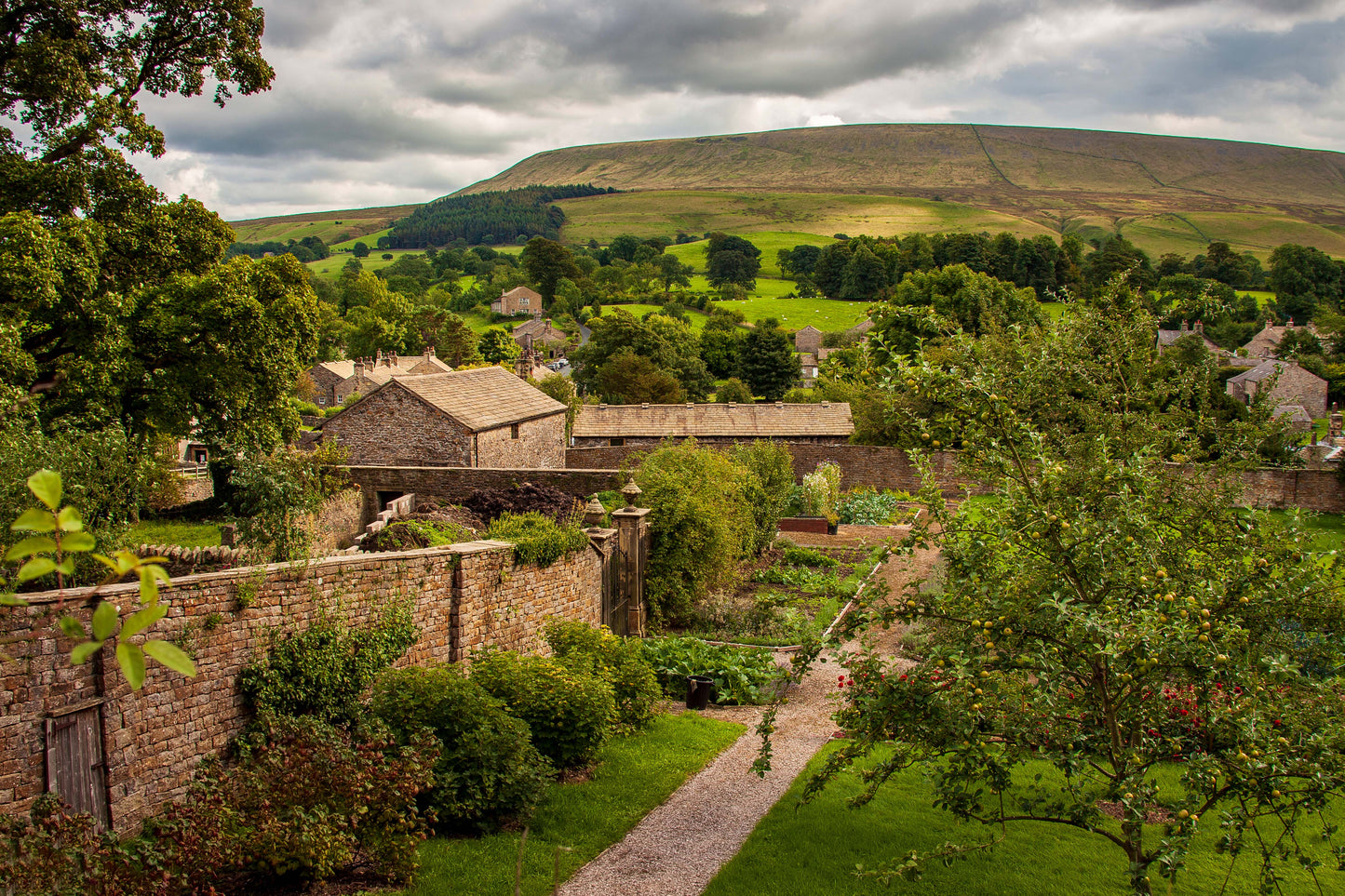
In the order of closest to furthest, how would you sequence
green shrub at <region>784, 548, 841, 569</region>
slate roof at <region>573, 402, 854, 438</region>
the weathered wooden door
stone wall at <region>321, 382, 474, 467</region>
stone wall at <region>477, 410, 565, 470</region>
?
the weathered wooden door → green shrub at <region>784, 548, 841, 569</region> → stone wall at <region>321, 382, 474, 467</region> → stone wall at <region>477, 410, 565, 470</region> → slate roof at <region>573, 402, 854, 438</region>

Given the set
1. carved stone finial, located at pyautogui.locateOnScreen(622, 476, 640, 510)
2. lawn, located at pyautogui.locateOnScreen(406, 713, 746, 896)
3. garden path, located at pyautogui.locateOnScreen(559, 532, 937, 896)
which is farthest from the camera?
carved stone finial, located at pyautogui.locateOnScreen(622, 476, 640, 510)

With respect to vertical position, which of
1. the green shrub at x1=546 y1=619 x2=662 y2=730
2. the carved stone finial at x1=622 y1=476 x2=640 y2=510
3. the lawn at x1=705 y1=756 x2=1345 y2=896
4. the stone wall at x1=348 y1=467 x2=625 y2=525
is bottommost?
the lawn at x1=705 y1=756 x2=1345 y2=896

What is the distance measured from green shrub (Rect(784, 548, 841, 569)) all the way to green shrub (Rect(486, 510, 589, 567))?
30.1 ft

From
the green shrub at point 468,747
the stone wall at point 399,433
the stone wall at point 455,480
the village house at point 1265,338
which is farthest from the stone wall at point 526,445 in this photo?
the village house at point 1265,338

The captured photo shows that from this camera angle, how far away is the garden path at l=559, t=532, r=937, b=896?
890 centimetres

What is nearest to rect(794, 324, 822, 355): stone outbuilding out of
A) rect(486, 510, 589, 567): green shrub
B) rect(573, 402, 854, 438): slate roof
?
rect(573, 402, 854, 438): slate roof

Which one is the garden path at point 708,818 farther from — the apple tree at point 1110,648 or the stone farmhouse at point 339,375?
the stone farmhouse at point 339,375

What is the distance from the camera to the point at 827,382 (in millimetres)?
57250

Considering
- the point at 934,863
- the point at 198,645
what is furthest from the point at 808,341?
the point at 198,645

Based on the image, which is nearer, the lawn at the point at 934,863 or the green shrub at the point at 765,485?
the lawn at the point at 934,863

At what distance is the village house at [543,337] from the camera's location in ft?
316

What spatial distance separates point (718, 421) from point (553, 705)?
30.3m

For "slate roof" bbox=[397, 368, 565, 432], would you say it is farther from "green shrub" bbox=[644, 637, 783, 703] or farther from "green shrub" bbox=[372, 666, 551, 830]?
"green shrub" bbox=[372, 666, 551, 830]

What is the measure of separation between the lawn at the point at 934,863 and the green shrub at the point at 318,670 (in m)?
4.82
